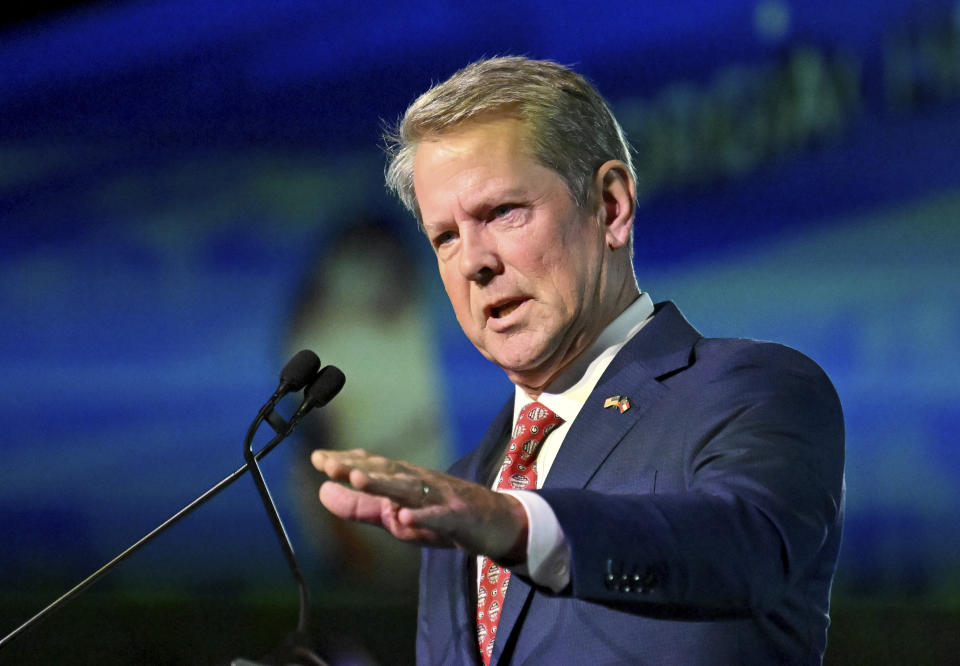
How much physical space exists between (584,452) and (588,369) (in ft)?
0.95

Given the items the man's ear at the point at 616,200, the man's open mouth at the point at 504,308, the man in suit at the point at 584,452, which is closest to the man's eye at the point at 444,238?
the man in suit at the point at 584,452

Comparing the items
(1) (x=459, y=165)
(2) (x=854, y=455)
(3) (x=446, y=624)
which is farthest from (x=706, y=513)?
(2) (x=854, y=455)

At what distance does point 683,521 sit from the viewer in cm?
113

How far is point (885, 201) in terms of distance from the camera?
287 centimetres

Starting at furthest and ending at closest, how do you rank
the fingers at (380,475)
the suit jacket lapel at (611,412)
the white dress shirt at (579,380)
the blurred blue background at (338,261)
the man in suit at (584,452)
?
the blurred blue background at (338,261) < the white dress shirt at (579,380) < the suit jacket lapel at (611,412) < the man in suit at (584,452) < the fingers at (380,475)

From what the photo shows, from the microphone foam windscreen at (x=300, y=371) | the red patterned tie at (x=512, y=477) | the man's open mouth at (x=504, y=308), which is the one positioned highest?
the man's open mouth at (x=504, y=308)

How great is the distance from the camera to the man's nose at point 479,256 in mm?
1916

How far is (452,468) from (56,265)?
2106 millimetres

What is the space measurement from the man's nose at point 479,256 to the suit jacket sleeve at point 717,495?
0.31 meters

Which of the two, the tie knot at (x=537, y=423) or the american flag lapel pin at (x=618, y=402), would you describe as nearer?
the american flag lapel pin at (x=618, y=402)

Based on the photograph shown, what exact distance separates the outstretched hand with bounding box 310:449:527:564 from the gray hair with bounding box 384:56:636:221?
104 centimetres

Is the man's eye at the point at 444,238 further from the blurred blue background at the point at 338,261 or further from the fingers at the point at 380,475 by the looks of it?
the blurred blue background at the point at 338,261

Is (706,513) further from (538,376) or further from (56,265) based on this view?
(56,265)

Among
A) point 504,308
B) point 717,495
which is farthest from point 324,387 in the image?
point 717,495
